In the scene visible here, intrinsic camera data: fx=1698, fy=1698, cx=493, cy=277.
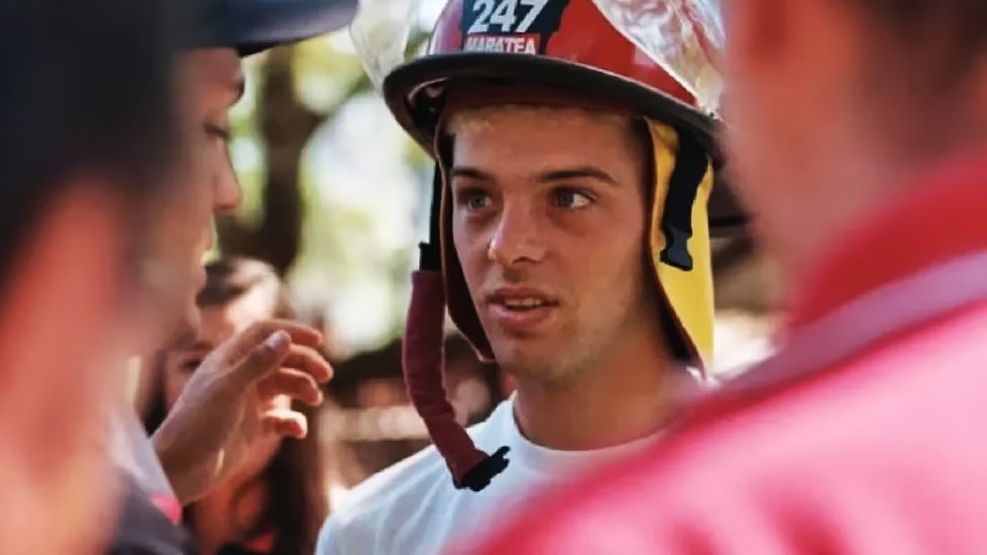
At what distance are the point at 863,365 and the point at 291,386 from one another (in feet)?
7.43

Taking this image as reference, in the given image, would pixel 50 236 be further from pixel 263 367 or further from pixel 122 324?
pixel 263 367

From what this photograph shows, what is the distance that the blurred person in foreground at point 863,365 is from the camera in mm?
833

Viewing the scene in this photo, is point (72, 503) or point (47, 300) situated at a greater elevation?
point (47, 300)

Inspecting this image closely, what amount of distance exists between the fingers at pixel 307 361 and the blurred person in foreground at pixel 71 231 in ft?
6.17

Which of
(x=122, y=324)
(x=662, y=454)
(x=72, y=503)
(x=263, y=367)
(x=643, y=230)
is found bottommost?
(x=263, y=367)

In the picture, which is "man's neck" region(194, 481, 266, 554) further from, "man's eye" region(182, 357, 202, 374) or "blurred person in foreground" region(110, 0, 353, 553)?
"blurred person in foreground" region(110, 0, 353, 553)

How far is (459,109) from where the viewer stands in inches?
124

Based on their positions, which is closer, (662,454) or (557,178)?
(662,454)

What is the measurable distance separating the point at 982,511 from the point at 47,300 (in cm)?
58

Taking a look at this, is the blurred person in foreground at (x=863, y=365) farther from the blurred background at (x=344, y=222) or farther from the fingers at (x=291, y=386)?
the blurred background at (x=344, y=222)

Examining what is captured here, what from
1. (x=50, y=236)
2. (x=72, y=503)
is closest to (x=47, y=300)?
(x=50, y=236)

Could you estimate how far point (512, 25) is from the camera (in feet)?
10.0

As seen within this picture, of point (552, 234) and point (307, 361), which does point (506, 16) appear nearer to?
point (552, 234)

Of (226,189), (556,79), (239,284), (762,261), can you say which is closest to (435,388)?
(556,79)
